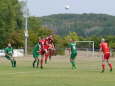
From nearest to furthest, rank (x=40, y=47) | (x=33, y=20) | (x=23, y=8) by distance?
(x=40, y=47), (x=23, y=8), (x=33, y=20)

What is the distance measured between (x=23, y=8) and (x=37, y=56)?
Answer: 70.3m

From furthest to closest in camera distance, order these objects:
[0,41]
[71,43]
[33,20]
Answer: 1. [33,20]
2. [0,41]
3. [71,43]

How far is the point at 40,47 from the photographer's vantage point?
108 ft

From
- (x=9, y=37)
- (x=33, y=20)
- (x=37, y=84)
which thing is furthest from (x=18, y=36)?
(x=37, y=84)

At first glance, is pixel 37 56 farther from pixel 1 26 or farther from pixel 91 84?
pixel 1 26

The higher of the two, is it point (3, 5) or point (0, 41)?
point (3, 5)

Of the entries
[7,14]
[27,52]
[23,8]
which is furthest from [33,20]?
[27,52]

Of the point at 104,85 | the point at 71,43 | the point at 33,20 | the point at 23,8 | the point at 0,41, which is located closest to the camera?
the point at 104,85

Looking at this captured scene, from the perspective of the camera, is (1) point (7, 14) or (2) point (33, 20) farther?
(2) point (33, 20)

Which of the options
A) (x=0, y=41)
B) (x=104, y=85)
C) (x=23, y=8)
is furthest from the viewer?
(x=23, y=8)

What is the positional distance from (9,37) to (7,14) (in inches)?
176

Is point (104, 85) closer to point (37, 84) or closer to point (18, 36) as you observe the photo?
point (37, 84)

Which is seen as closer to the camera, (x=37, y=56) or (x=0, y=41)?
(x=37, y=56)

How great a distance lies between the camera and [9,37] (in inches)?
3647
